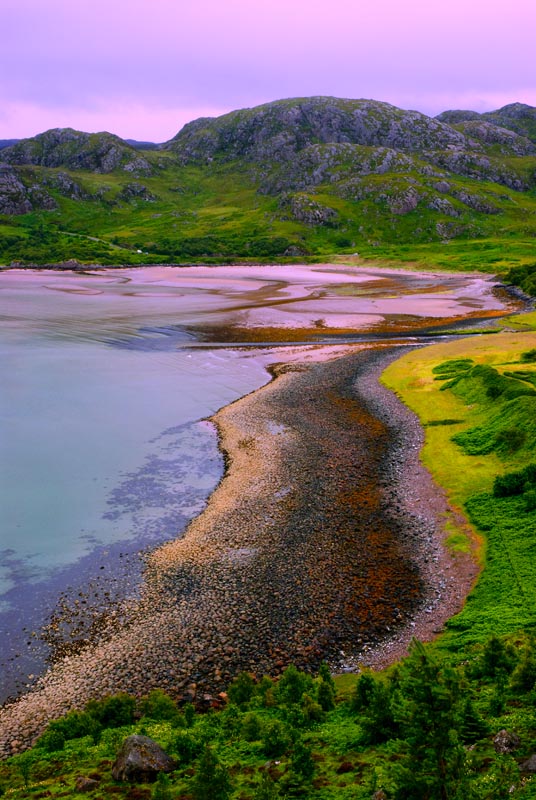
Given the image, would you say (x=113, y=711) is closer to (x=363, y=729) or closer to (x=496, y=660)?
(x=363, y=729)

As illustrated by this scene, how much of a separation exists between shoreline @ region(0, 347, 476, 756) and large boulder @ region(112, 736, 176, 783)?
18.1 feet

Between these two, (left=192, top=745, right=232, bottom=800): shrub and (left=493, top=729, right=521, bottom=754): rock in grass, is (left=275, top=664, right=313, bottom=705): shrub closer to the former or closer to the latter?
(left=192, top=745, right=232, bottom=800): shrub

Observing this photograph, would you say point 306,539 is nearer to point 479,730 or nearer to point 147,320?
point 479,730

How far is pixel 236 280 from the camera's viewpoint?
166 meters

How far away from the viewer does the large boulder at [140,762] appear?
14.8 meters

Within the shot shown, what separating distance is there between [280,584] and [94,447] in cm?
2533

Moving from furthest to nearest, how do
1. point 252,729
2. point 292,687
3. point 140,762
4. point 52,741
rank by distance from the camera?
1. point 292,687
2. point 52,741
3. point 252,729
4. point 140,762

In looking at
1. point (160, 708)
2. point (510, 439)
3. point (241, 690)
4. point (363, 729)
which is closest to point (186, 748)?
point (160, 708)

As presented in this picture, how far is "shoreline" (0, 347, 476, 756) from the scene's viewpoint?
2223 centimetres

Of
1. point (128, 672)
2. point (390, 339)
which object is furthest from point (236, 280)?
point (128, 672)

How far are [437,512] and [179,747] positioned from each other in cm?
2198

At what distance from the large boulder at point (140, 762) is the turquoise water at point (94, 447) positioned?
9390 mm

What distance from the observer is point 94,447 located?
156 feet

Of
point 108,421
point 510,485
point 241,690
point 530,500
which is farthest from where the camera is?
point 108,421
